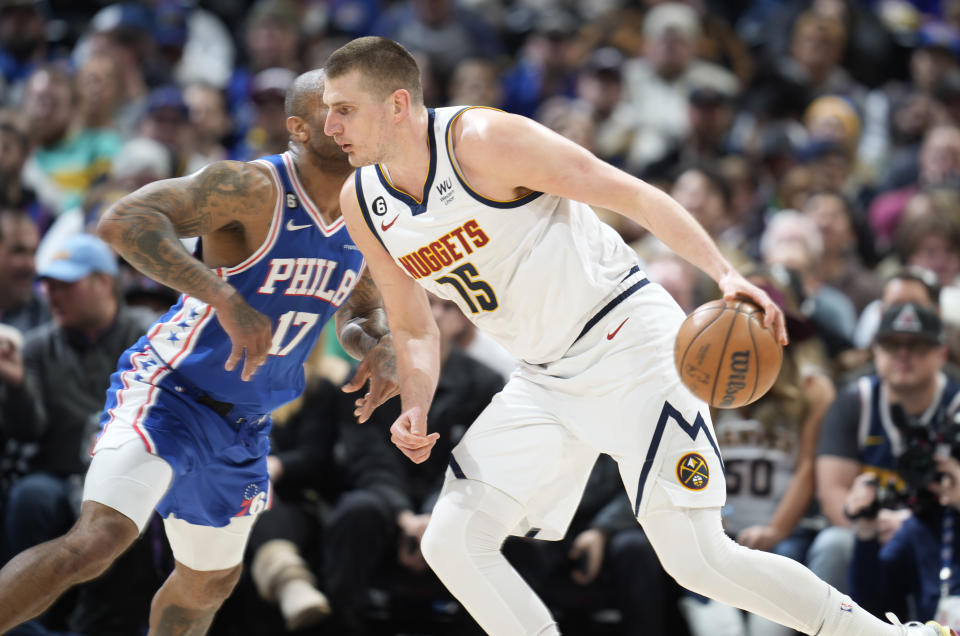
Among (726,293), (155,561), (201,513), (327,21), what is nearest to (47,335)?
(155,561)

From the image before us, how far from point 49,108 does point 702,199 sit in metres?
5.39

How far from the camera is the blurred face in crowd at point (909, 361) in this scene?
578 centimetres

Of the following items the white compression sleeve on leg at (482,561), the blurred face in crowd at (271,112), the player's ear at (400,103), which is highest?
the player's ear at (400,103)

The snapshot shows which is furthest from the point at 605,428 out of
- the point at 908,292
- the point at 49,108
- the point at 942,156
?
the point at 49,108

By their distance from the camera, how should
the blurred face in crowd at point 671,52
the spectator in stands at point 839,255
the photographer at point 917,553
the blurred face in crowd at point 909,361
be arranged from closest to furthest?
the photographer at point 917,553, the blurred face in crowd at point 909,361, the spectator in stands at point 839,255, the blurred face in crowd at point 671,52

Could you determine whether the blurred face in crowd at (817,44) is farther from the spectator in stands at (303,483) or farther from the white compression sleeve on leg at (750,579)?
the white compression sleeve on leg at (750,579)

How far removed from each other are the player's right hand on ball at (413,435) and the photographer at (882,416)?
2623 mm

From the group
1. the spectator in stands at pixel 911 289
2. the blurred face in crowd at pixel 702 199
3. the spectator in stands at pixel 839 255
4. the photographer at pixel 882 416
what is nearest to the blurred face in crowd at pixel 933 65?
the spectator in stands at pixel 839 255

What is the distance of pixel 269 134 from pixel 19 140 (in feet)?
6.43

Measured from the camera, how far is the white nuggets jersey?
4184 millimetres

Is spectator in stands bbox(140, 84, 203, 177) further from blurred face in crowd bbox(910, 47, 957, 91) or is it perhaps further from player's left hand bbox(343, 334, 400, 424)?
blurred face in crowd bbox(910, 47, 957, 91)

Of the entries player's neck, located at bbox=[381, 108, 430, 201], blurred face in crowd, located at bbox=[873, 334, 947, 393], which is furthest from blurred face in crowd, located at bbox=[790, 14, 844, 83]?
player's neck, located at bbox=[381, 108, 430, 201]

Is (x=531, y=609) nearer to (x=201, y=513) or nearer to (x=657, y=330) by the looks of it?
(x=657, y=330)

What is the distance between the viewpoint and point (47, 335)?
6859 mm
